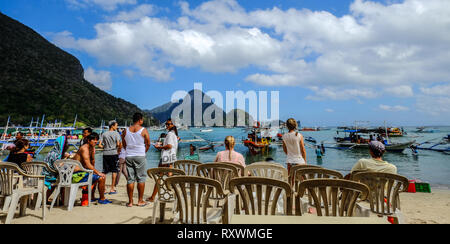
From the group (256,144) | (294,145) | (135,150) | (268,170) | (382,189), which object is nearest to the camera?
(382,189)

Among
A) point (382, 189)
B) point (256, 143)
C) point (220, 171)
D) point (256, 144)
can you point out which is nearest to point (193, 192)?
point (220, 171)

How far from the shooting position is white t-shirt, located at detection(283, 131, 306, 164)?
4816mm

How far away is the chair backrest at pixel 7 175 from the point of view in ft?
11.8

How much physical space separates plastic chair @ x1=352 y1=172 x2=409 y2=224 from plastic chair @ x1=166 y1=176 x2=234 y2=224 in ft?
6.27

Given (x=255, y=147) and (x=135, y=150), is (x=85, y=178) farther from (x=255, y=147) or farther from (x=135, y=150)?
(x=255, y=147)

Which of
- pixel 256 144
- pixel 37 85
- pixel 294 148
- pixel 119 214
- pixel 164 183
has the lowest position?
pixel 256 144

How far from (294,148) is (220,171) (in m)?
2.00

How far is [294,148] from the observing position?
4871mm

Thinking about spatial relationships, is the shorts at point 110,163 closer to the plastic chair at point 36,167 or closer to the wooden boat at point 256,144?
the plastic chair at point 36,167

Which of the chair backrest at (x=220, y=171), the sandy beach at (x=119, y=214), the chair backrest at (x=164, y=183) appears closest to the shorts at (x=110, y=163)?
the sandy beach at (x=119, y=214)

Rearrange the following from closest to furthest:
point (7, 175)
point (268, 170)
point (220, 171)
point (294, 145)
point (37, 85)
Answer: point (7, 175) → point (220, 171) → point (268, 170) → point (294, 145) → point (37, 85)
